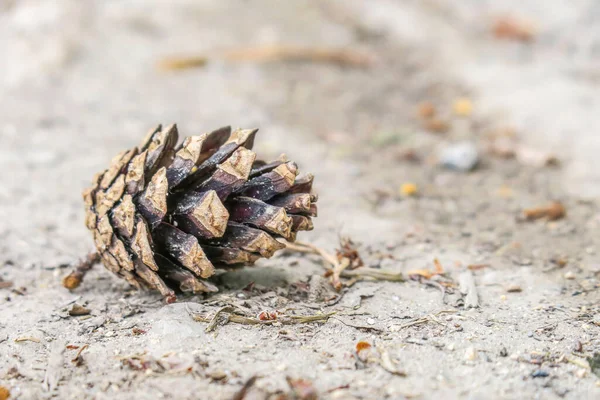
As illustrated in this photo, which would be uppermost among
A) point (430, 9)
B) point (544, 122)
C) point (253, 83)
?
point (430, 9)

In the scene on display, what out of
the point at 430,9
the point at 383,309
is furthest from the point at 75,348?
the point at 430,9

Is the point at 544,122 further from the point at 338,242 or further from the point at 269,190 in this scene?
the point at 269,190

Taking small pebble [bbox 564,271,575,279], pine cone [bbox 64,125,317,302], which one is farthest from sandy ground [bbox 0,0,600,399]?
pine cone [bbox 64,125,317,302]

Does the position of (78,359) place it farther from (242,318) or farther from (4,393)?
(242,318)

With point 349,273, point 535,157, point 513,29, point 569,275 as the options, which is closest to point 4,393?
point 349,273

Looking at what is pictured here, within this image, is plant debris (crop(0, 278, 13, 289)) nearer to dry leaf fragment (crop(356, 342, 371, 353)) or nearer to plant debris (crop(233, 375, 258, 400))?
plant debris (crop(233, 375, 258, 400))
